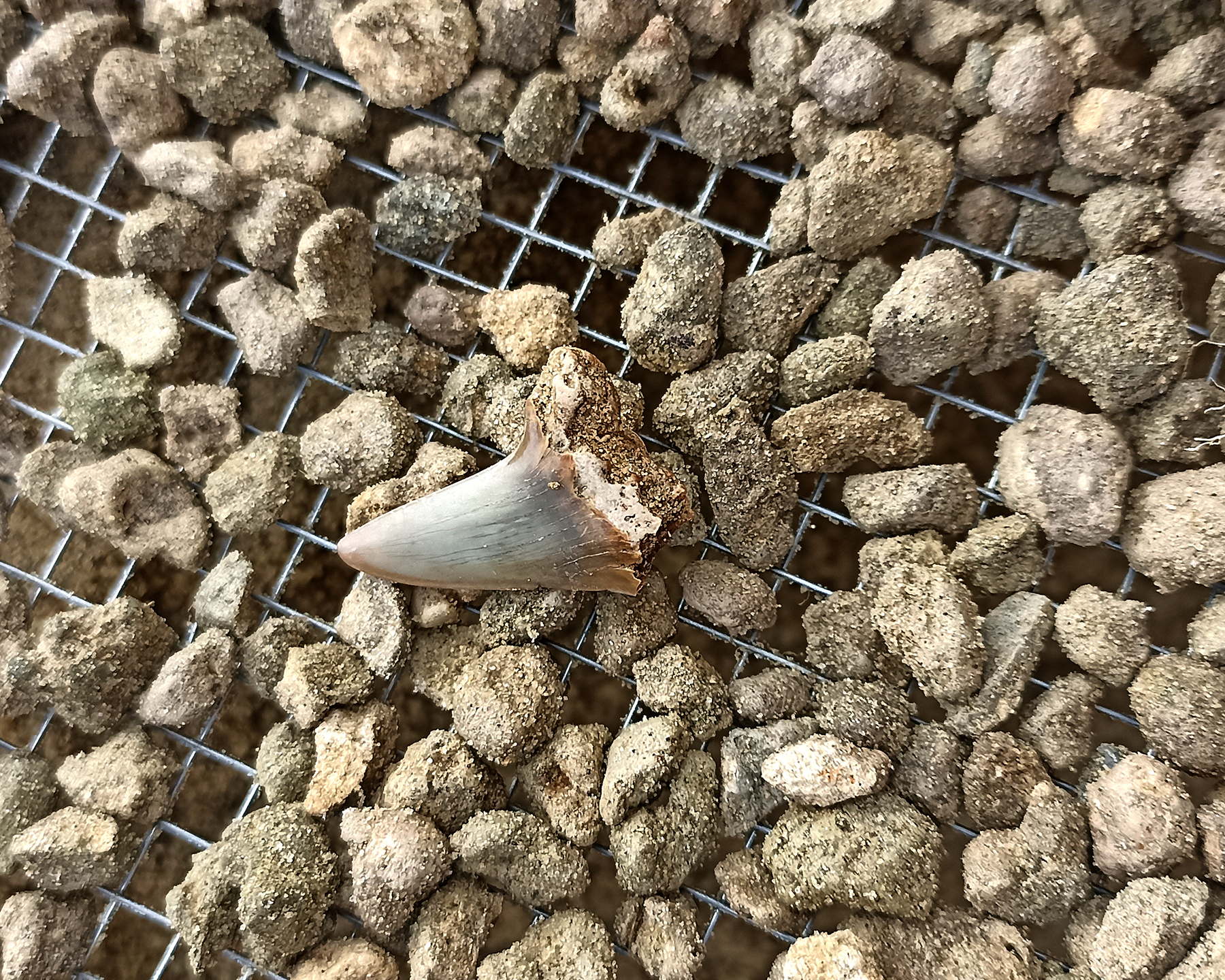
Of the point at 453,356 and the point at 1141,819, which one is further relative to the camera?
the point at 453,356

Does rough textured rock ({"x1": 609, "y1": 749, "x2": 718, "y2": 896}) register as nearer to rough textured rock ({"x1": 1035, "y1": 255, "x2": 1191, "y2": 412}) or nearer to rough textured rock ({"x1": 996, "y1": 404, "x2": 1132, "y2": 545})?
rough textured rock ({"x1": 996, "y1": 404, "x2": 1132, "y2": 545})

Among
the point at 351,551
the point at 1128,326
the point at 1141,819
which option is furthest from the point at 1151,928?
the point at 351,551

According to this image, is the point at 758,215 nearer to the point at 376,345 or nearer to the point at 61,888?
the point at 376,345

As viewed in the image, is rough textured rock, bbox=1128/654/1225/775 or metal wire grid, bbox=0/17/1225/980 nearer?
rough textured rock, bbox=1128/654/1225/775

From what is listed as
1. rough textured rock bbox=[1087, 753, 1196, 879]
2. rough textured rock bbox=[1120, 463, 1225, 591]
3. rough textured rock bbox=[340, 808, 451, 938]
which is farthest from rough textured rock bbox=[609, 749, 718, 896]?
rough textured rock bbox=[1120, 463, 1225, 591]

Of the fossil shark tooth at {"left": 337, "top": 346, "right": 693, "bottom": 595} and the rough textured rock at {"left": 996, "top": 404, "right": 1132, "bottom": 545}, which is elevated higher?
the rough textured rock at {"left": 996, "top": 404, "right": 1132, "bottom": 545}

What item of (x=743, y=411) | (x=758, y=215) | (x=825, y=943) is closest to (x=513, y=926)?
(x=825, y=943)

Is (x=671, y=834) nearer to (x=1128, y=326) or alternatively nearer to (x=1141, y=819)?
(x=1141, y=819)
